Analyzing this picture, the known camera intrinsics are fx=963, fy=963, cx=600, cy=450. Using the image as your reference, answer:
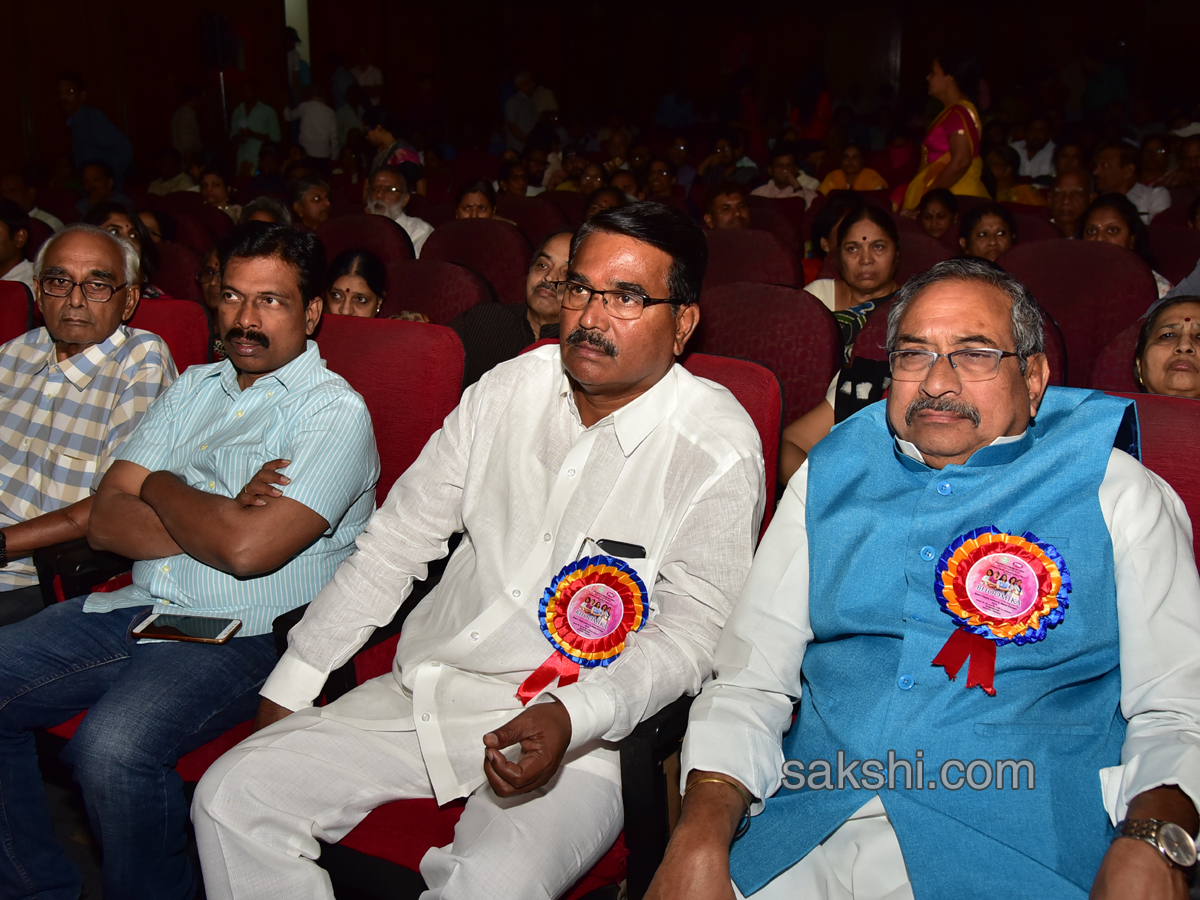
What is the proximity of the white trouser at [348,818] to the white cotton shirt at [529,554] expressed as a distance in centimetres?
6

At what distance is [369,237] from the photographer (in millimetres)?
4047

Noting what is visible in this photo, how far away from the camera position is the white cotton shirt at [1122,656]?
3.76 feet

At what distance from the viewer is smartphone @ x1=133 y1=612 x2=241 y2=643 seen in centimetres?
172

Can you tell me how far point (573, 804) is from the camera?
4.43 ft

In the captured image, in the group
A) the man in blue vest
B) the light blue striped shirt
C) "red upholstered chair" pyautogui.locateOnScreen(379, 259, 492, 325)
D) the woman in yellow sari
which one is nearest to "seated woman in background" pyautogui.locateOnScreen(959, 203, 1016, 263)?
Result: the woman in yellow sari

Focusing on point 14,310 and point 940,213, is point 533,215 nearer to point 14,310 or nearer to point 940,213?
point 940,213

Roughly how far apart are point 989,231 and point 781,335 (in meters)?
1.86

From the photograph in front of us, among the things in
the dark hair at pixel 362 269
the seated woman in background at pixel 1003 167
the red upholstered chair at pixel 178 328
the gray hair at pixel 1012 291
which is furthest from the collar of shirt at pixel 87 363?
the seated woman in background at pixel 1003 167

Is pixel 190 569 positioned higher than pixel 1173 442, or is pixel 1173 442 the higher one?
pixel 1173 442

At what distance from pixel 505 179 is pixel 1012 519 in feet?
21.4

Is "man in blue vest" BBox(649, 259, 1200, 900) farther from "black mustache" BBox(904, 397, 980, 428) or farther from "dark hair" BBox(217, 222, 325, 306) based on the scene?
"dark hair" BBox(217, 222, 325, 306)

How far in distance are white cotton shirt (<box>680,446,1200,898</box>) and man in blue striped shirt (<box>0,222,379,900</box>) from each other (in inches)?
31.7

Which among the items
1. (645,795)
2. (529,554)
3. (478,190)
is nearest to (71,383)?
(529,554)

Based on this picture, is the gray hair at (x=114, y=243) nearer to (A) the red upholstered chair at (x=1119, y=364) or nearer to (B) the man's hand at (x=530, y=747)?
(B) the man's hand at (x=530, y=747)
